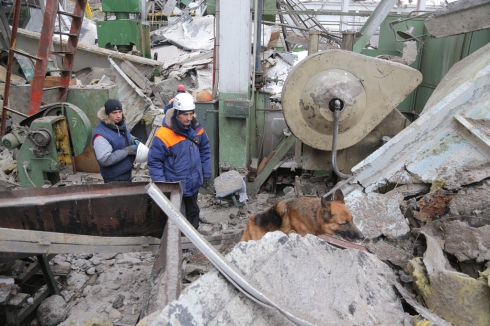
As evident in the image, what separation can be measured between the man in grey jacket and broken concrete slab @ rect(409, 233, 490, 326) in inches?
115

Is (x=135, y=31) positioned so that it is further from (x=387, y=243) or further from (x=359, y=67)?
(x=387, y=243)

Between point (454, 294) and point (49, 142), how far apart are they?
4665mm

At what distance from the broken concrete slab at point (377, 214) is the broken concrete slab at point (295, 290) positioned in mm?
658

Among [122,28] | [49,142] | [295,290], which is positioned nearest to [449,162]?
[295,290]

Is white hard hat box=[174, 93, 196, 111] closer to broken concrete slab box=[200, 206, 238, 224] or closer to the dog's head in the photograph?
the dog's head

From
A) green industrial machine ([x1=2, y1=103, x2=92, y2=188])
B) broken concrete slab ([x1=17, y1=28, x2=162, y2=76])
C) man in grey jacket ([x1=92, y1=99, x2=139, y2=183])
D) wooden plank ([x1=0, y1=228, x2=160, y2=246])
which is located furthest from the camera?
broken concrete slab ([x1=17, y1=28, x2=162, y2=76])

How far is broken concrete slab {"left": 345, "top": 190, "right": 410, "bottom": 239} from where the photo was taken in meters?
2.75

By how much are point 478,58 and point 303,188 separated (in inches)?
91.6

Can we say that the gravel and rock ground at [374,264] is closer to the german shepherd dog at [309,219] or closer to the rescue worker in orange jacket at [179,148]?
the german shepherd dog at [309,219]

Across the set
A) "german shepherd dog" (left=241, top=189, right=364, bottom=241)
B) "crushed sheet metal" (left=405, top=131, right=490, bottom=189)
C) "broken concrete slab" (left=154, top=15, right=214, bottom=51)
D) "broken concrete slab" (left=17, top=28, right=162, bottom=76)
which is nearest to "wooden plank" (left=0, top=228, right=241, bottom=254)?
"german shepherd dog" (left=241, top=189, right=364, bottom=241)

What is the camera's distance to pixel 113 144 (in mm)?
3840

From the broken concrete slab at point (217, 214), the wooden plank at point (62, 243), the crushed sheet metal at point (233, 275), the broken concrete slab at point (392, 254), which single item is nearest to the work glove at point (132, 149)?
the wooden plank at point (62, 243)

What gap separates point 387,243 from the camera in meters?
2.66

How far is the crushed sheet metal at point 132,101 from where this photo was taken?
8.07m
